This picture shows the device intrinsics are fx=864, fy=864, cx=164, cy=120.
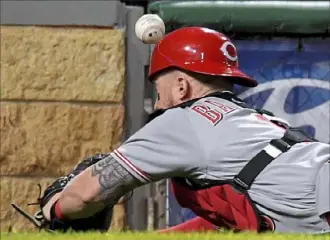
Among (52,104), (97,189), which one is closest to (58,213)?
(97,189)

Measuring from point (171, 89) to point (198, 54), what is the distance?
0.47 feet

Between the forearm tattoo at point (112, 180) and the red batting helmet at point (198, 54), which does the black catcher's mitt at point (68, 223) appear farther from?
the red batting helmet at point (198, 54)

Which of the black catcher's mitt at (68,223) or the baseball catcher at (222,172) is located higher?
the baseball catcher at (222,172)

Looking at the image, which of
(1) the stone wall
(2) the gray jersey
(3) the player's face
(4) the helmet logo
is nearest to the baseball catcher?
(2) the gray jersey

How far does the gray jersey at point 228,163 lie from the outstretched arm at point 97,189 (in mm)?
32

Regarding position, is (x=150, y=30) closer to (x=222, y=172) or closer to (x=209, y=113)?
(x=209, y=113)

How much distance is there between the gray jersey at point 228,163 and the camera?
2.49m

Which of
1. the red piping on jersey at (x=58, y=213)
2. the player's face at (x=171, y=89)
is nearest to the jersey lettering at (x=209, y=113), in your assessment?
the player's face at (x=171, y=89)

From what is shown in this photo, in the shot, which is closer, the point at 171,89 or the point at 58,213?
the point at 58,213

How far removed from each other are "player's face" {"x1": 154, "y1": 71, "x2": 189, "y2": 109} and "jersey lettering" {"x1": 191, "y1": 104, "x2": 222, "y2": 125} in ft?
0.47

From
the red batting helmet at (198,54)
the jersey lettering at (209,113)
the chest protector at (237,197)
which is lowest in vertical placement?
the chest protector at (237,197)

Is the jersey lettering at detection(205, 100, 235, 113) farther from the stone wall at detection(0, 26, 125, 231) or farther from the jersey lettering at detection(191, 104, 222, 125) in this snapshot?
the stone wall at detection(0, 26, 125, 231)

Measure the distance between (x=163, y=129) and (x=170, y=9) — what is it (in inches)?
68.0

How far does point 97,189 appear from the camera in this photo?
A: 2.53 m
